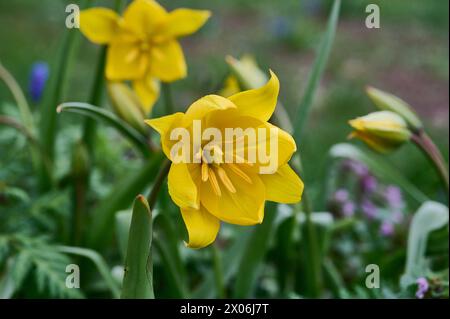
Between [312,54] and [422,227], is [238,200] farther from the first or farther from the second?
[312,54]

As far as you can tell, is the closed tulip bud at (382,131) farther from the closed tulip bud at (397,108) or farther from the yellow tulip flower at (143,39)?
the yellow tulip flower at (143,39)

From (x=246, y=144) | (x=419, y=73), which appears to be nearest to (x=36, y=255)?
(x=246, y=144)

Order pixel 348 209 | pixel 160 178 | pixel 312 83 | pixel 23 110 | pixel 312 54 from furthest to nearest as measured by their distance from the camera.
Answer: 1. pixel 312 54
2. pixel 348 209
3. pixel 23 110
4. pixel 312 83
5. pixel 160 178

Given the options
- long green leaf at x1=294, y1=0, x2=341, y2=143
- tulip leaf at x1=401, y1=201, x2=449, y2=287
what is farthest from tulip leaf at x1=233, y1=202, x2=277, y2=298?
tulip leaf at x1=401, y1=201, x2=449, y2=287

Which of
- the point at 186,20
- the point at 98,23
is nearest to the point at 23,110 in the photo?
the point at 98,23

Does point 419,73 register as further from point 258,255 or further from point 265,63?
point 258,255

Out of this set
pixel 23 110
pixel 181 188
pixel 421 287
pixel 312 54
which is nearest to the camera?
pixel 181 188

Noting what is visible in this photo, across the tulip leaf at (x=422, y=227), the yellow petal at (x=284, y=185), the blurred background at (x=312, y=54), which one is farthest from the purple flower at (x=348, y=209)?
the yellow petal at (x=284, y=185)
